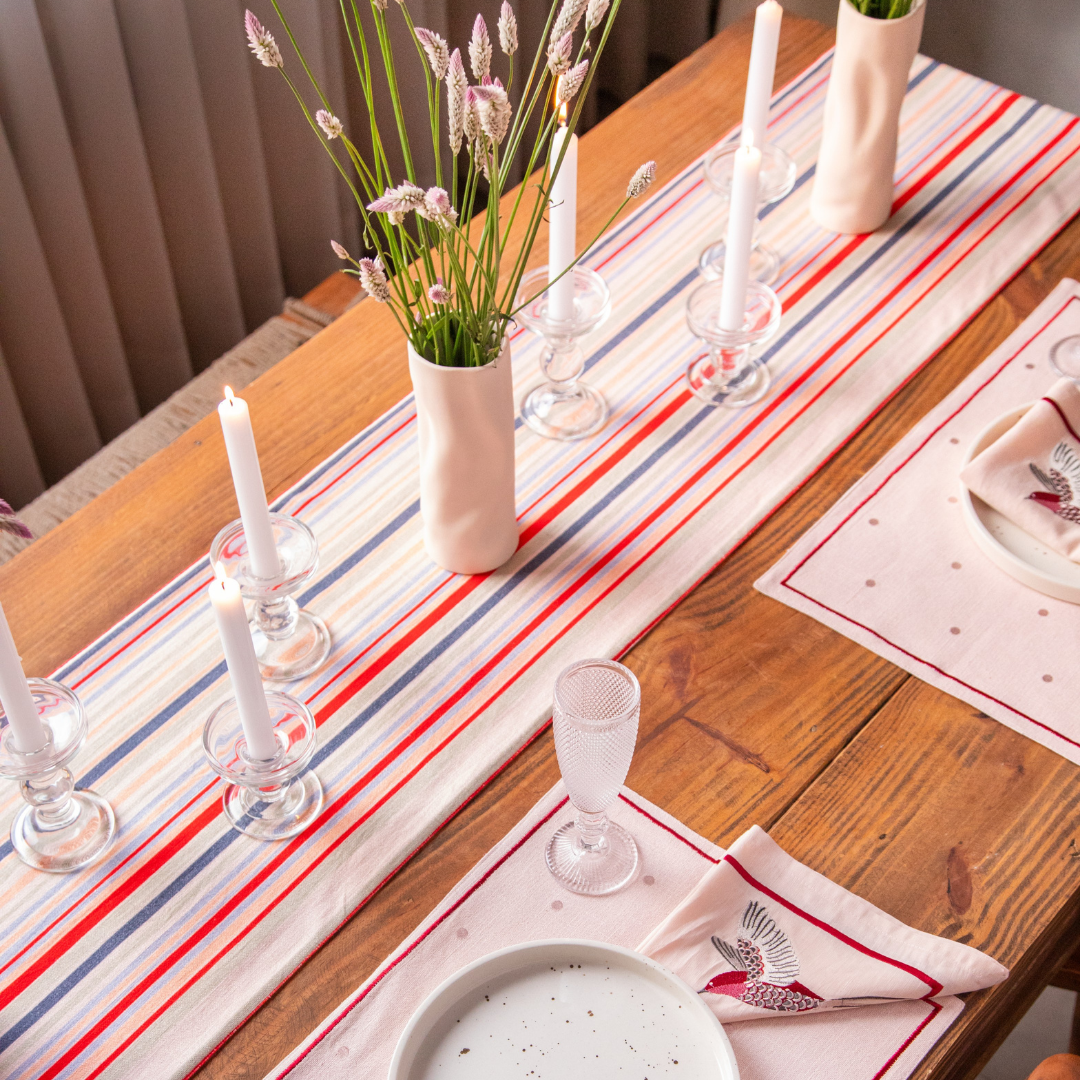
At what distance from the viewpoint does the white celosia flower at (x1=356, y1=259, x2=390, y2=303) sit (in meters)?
0.86

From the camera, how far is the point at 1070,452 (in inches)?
46.1

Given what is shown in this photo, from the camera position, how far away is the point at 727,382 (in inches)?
51.2

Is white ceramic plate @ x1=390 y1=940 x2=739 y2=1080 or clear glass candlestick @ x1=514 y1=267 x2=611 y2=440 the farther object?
clear glass candlestick @ x1=514 y1=267 x2=611 y2=440

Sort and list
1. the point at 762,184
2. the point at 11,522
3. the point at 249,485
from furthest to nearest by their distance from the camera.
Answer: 1. the point at 762,184
2. the point at 249,485
3. the point at 11,522

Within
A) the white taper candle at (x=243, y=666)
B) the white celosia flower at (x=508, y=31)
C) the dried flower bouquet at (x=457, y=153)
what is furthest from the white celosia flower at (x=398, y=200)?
the white taper candle at (x=243, y=666)

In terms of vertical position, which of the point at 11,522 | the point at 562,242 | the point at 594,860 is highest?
the point at 11,522

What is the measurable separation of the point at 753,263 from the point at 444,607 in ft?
1.86

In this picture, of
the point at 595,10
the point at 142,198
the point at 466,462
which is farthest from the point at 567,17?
the point at 142,198

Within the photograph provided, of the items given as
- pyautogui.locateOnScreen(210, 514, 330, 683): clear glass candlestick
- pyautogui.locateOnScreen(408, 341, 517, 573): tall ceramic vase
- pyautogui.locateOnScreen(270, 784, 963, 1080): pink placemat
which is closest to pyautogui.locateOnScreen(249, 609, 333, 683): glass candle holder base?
pyautogui.locateOnScreen(210, 514, 330, 683): clear glass candlestick

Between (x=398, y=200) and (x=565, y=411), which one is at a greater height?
(x=398, y=200)

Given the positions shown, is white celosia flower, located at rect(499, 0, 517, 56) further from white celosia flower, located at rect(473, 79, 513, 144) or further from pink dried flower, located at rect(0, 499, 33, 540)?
pink dried flower, located at rect(0, 499, 33, 540)

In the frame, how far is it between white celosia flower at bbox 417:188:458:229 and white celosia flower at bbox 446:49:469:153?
33mm

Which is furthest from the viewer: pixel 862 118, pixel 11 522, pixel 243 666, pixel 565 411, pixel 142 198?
pixel 142 198

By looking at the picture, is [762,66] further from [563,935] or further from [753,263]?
[563,935]
